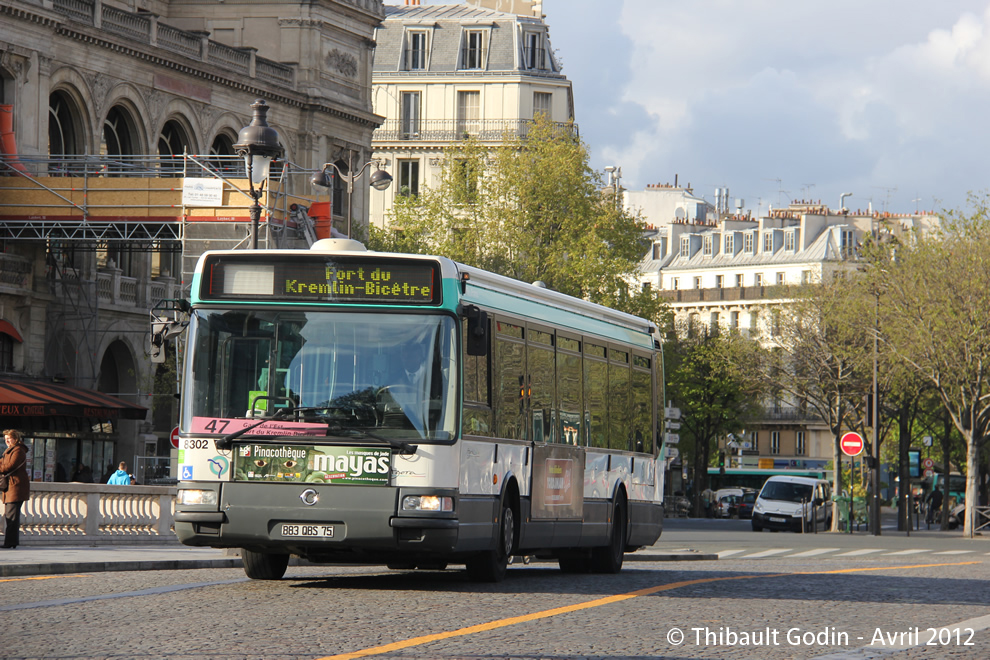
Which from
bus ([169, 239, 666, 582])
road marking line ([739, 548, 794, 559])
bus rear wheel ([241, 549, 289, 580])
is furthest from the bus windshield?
road marking line ([739, 548, 794, 559])

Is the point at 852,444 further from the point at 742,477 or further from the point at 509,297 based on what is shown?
the point at 742,477

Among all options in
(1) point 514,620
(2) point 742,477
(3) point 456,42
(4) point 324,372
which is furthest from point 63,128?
(2) point 742,477

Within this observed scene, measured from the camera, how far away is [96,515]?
2506 cm

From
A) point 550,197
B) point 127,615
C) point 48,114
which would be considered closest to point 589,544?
point 127,615

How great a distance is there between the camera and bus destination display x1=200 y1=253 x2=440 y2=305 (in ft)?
48.7

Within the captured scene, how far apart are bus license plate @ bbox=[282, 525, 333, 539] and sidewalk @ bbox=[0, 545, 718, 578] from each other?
14.1ft

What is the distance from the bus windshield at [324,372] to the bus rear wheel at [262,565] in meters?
2.08

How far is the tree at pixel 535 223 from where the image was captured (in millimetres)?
56500

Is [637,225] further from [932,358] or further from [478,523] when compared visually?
[478,523]

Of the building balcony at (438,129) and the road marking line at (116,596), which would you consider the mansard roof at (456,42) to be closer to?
the building balcony at (438,129)

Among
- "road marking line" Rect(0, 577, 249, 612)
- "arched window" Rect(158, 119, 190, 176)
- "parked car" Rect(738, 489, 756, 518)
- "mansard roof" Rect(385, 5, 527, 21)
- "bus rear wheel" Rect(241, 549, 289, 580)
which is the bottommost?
"parked car" Rect(738, 489, 756, 518)

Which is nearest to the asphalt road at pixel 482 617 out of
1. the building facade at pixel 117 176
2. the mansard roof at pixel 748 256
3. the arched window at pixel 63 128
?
the building facade at pixel 117 176

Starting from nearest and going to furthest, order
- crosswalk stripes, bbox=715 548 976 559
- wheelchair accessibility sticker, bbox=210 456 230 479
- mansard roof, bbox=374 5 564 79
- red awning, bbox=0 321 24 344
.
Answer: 1. wheelchair accessibility sticker, bbox=210 456 230 479
2. crosswalk stripes, bbox=715 548 976 559
3. red awning, bbox=0 321 24 344
4. mansard roof, bbox=374 5 564 79

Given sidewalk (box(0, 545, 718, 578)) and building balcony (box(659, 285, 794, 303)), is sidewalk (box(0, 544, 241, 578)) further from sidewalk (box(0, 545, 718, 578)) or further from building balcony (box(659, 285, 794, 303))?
building balcony (box(659, 285, 794, 303))
